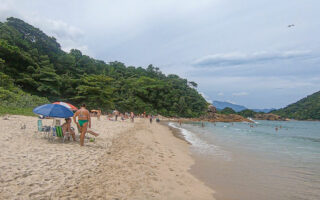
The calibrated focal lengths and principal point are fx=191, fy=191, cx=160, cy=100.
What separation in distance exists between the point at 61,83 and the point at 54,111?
3095 cm

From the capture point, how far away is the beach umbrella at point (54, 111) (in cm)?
765

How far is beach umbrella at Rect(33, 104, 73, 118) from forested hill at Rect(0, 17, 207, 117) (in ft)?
42.3

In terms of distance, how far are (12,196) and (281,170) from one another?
307 inches

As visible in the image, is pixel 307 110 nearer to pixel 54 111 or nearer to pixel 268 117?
pixel 268 117

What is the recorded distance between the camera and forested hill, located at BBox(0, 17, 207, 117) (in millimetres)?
31094

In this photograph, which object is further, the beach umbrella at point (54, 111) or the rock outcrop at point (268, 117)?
the rock outcrop at point (268, 117)

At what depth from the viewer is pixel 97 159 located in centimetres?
610

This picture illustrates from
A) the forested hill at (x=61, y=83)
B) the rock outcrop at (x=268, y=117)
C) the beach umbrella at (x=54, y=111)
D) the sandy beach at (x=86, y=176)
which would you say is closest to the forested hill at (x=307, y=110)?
the rock outcrop at (x=268, y=117)

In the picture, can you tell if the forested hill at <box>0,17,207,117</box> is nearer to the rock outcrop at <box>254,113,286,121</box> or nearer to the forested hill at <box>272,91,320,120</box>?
the rock outcrop at <box>254,113,286,121</box>

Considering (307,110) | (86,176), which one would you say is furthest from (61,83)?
(307,110)

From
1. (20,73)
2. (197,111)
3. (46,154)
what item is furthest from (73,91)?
(197,111)

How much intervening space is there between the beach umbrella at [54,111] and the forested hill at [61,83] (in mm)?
12905

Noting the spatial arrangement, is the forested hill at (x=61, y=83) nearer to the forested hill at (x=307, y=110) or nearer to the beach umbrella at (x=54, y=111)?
the beach umbrella at (x=54, y=111)

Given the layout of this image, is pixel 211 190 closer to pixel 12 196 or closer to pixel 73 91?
pixel 12 196
